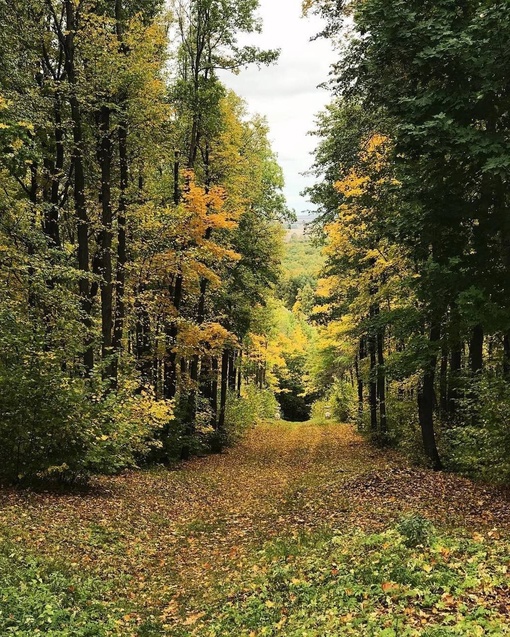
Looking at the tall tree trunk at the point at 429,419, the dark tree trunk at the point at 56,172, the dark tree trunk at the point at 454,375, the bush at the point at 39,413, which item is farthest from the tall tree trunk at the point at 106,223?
the dark tree trunk at the point at 454,375

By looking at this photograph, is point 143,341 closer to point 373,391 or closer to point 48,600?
point 373,391

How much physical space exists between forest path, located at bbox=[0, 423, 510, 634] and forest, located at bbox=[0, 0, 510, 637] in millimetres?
77

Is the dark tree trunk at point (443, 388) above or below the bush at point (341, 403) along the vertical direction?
above

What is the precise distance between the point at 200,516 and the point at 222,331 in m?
7.33

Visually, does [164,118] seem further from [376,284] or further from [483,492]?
[483,492]

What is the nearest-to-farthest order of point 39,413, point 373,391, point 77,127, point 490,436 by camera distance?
point 39,413 < point 490,436 < point 77,127 < point 373,391

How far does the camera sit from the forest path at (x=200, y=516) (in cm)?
768

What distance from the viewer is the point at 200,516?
38.3ft

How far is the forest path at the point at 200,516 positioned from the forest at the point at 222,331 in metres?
0.08

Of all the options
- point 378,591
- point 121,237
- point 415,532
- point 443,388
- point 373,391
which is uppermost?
point 121,237

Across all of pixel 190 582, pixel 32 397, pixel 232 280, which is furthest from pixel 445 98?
pixel 232 280

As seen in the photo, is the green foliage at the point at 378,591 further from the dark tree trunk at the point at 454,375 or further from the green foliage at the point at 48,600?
the dark tree trunk at the point at 454,375

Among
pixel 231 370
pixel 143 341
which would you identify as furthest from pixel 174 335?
pixel 231 370

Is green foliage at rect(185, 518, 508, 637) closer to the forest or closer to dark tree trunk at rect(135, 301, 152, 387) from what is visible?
the forest
